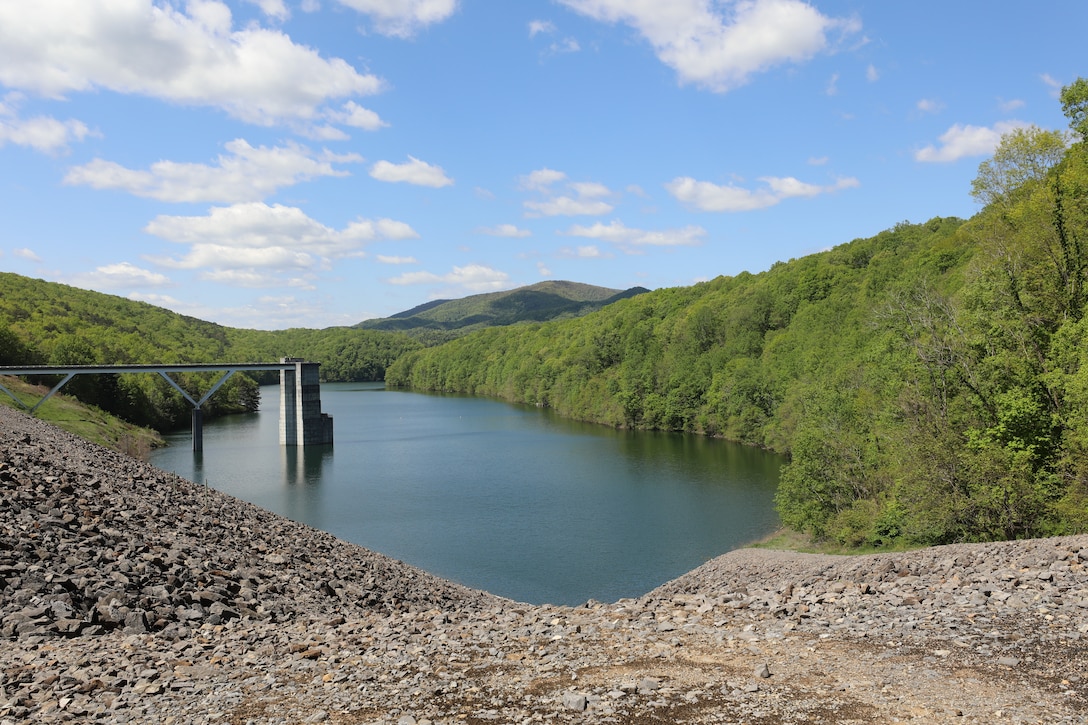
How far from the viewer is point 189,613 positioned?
13086 millimetres

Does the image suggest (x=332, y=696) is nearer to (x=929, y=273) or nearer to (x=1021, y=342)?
(x=1021, y=342)

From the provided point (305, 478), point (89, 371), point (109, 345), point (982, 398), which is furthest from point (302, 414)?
point (982, 398)

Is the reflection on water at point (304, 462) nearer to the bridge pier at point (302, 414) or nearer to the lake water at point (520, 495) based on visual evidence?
the lake water at point (520, 495)

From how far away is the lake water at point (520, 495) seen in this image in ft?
104

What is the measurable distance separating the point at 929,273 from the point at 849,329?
8482 millimetres

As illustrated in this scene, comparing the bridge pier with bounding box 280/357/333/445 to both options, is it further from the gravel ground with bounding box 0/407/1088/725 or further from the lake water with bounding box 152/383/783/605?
the gravel ground with bounding box 0/407/1088/725

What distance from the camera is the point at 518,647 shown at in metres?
10.8

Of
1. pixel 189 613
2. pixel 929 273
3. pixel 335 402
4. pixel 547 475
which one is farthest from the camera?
pixel 335 402

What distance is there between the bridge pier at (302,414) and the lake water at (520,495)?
6.55 ft

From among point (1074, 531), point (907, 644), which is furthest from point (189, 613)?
point (1074, 531)

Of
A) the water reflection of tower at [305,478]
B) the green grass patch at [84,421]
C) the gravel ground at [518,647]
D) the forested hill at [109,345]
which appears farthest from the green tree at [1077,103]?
the forested hill at [109,345]

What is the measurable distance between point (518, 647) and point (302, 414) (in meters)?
68.8

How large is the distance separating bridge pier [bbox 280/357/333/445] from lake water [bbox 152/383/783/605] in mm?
1995

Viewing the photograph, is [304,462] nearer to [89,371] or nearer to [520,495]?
[89,371]
